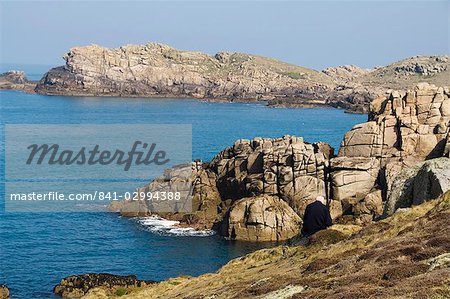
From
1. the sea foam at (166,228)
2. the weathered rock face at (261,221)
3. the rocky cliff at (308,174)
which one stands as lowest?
the sea foam at (166,228)

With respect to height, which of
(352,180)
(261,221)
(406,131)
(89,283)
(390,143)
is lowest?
(89,283)

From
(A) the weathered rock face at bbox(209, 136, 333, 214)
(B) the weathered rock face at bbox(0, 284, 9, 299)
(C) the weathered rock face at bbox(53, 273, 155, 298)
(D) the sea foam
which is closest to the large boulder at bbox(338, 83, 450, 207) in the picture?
(A) the weathered rock face at bbox(209, 136, 333, 214)

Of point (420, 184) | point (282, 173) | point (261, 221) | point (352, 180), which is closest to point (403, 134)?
point (352, 180)

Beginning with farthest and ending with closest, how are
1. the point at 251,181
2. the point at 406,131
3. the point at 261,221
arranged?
the point at 406,131 < the point at 251,181 < the point at 261,221

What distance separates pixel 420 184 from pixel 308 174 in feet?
132

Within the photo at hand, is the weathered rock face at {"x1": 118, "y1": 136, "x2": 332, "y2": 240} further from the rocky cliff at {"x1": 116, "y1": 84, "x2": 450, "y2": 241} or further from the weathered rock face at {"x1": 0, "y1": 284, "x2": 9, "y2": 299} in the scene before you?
the weathered rock face at {"x1": 0, "y1": 284, "x2": 9, "y2": 299}

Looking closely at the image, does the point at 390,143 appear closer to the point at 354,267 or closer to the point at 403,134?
the point at 403,134

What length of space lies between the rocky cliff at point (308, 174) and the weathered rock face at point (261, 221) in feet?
0.36

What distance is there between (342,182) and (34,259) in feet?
115

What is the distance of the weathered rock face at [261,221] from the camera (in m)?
66.6

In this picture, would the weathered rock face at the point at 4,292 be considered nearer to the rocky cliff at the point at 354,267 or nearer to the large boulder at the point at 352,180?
the rocky cliff at the point at 354,267

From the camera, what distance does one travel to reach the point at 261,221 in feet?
219

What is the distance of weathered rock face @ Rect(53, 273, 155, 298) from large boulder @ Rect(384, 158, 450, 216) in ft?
82.7

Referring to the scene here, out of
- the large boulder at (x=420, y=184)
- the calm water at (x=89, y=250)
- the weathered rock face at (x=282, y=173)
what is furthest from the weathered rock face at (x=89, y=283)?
the large boulder at (x=420, y=184)
